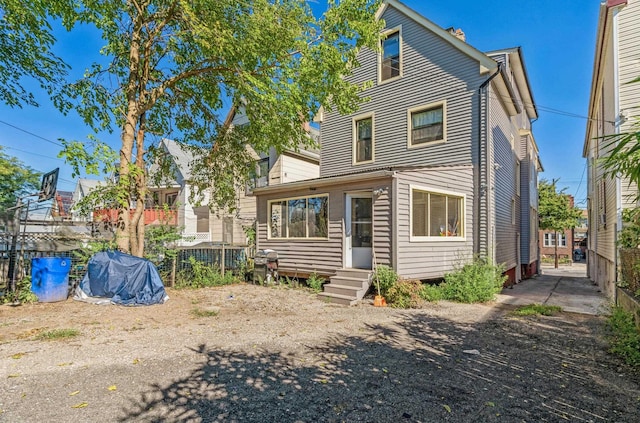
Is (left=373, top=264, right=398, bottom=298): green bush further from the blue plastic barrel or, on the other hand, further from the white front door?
the blue plastic barrel

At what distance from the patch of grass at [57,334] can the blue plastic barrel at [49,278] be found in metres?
2.50

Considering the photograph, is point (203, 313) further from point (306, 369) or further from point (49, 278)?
point (306, 369)

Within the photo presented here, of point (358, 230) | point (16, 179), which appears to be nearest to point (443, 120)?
point (358, 230)

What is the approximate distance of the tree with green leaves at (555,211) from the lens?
21.0 meters

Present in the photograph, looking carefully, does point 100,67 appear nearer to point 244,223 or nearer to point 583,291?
point 244,223

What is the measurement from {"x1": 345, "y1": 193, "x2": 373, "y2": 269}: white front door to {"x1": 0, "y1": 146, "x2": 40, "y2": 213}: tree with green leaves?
43.2 ft

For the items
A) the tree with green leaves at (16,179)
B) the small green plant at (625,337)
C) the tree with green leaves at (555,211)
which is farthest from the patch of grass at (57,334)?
the tree with green leaves at (555,211)

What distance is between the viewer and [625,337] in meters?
5.10

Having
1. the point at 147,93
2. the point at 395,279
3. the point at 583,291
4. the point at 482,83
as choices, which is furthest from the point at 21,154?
the point at 583,291

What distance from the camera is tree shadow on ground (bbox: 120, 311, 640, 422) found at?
10.1 ft

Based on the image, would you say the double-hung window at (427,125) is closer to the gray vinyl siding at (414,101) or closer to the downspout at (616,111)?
the gray vinyl siding at (414,101)

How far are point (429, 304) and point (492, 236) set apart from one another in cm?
348

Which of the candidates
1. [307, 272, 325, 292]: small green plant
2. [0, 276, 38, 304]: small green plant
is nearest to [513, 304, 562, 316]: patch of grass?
[307, 272, 325, 292]: small green plant

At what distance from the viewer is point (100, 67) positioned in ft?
30.8
